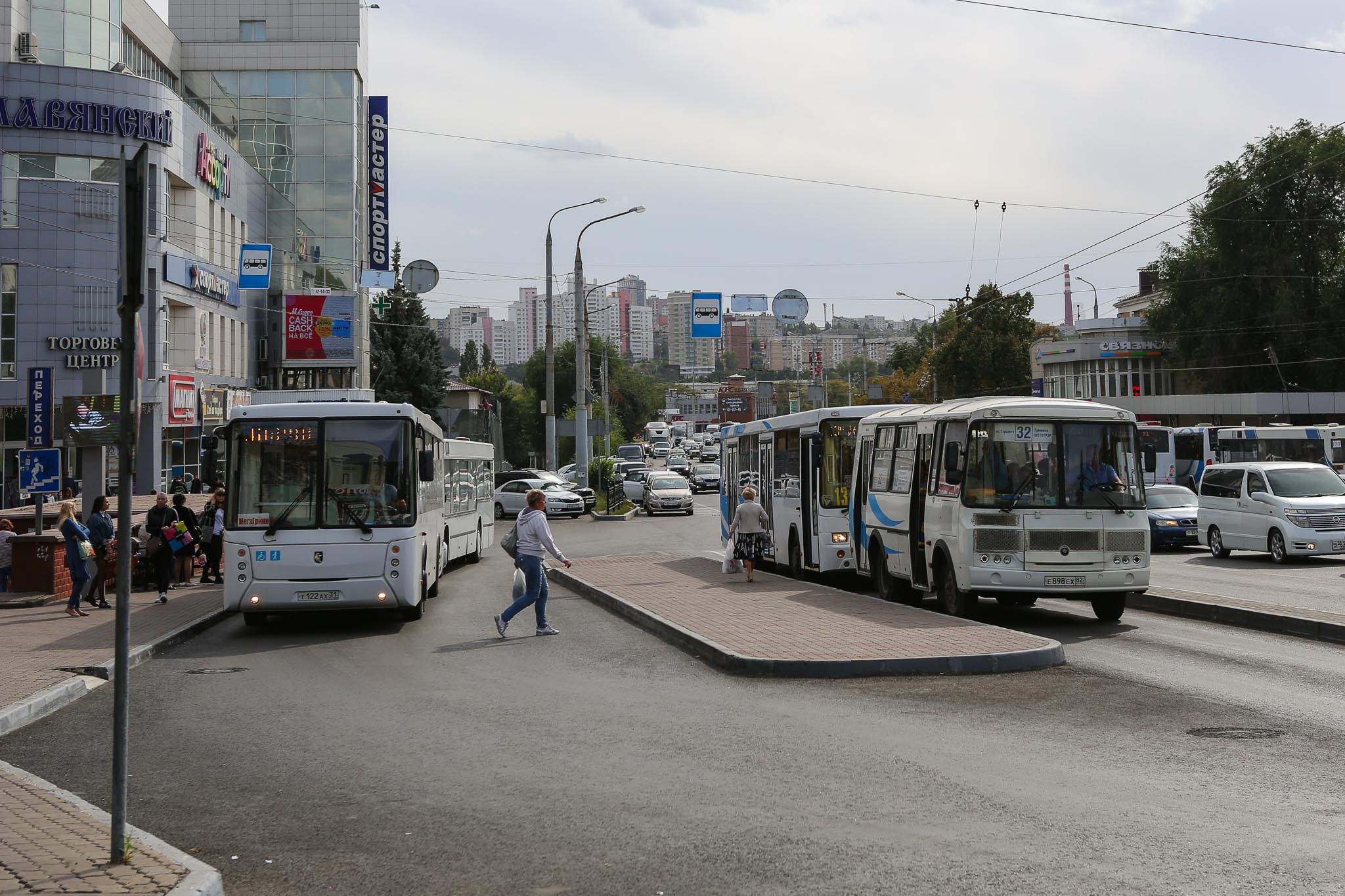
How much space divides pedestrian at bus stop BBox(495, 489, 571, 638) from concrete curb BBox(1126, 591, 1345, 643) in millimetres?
8063

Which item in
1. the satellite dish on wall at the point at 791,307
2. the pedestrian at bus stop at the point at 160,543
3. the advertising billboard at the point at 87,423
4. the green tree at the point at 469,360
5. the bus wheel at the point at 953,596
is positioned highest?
the green tree at the point at 469,360

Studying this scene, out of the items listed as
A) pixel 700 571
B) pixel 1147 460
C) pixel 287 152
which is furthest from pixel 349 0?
pixel 700 571

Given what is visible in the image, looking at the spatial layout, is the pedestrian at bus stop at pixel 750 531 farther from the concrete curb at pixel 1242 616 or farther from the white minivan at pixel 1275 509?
the white minivan at pixel 1275 509

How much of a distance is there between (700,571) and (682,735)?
14352mm

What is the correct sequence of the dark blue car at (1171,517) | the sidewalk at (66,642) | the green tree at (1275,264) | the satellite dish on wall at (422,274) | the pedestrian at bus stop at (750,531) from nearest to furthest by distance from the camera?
the sidewalk at (66,642), the pedestrian at bus stop at (750,531), the dark blue car at (1171,517), the satellite dish on wall at (422,274), the green tree at (1275,264)

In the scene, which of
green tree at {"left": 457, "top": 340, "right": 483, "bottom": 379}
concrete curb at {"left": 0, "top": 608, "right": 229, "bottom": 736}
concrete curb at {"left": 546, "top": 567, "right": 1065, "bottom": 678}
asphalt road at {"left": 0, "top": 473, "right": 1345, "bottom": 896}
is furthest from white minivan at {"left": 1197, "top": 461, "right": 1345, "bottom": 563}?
green tree at {"left": 457, "top": 340, "right": 483, "bottom": 379}

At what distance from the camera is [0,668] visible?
12922 mm

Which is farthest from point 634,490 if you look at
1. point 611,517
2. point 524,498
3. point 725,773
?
point 725,773

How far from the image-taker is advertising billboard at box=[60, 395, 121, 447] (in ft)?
68.4

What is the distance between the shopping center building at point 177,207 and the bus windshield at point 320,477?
802 centimetres

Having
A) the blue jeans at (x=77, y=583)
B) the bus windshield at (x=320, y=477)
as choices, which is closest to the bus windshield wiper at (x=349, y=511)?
the bus windshield at (x=320, y=477)

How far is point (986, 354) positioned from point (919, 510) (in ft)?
211

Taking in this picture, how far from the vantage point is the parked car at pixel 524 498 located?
4838 centimetres

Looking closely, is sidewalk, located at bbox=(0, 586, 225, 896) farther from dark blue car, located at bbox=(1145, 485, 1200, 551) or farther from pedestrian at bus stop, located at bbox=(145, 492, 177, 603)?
dark blue car, located at bbox=(1145, 485, 1200, 551)
